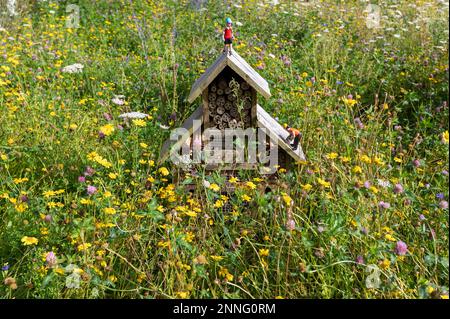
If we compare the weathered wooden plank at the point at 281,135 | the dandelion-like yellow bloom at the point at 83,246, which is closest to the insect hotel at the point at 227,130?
the weathered wooden plank at the point at 281,135

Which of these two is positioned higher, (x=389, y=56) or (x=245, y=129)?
(x=245, y=129)

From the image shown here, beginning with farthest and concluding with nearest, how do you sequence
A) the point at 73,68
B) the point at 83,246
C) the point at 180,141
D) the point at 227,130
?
the point at 73,68, the point at 227,130, the point at 180,141, the point at 83,246

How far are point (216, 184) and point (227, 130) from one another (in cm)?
51

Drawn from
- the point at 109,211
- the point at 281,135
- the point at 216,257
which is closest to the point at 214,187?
the point at 216,257

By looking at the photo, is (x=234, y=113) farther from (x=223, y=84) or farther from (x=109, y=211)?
(x=109, y=211)

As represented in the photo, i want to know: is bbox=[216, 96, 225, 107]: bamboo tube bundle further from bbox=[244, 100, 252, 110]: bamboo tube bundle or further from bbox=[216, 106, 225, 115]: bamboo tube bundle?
bbox=[244, 100, 252, 110]: bamboo tube bundle

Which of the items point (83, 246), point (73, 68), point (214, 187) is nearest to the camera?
point (83, 246)

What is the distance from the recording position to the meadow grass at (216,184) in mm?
2756

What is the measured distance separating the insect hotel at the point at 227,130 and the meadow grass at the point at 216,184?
0.48ft

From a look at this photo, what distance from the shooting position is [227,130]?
3613mm
